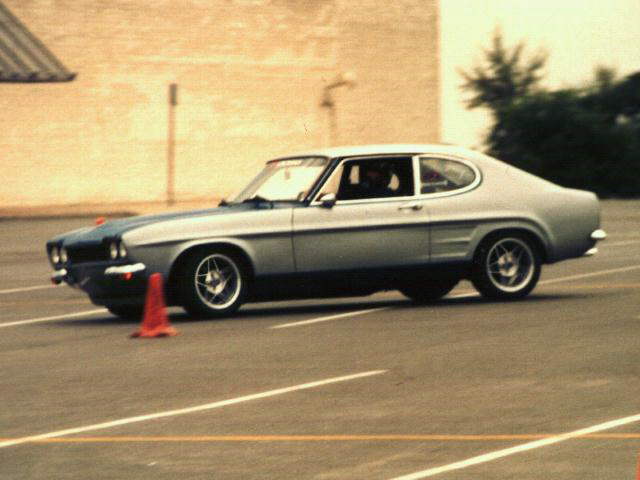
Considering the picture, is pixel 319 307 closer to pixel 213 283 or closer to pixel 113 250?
pixel 213 283

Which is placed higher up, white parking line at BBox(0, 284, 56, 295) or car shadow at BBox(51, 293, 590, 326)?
white parking line at BBox(0, 284, 56, 295)

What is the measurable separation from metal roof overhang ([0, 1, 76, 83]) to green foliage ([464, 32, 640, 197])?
13.3m

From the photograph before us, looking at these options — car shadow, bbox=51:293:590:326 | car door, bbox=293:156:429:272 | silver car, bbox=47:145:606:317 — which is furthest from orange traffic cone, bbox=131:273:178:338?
car door, bbox=293:156:429:272

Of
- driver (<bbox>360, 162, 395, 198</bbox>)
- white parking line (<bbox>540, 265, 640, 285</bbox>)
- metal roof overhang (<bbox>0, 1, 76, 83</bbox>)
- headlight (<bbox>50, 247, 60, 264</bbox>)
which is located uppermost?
metal roof overhang (<bbox>0, 1, 76, 83</bbox>)

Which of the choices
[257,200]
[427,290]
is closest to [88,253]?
[257,200]

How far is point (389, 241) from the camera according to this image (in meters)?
13.9

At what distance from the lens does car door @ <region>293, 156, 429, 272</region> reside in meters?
13.6

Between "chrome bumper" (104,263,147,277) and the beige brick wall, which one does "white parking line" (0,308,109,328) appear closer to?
"chrome bumper" (104,263,147,277)

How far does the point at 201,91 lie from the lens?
150 feet

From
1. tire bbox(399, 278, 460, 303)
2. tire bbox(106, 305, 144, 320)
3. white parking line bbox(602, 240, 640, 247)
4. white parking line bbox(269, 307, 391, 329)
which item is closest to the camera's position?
white parking line bbox(269, 307, 391, 329)

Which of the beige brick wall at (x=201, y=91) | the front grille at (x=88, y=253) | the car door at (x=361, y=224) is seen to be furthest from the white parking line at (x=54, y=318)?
the beige brick wall at (x=201, y=91)

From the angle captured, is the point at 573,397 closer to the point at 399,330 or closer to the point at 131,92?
the point at 399,330

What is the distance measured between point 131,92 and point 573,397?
36623 mm

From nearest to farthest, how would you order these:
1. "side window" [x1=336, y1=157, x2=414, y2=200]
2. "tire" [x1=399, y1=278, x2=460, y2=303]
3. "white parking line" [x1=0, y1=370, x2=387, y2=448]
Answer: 1. "white parking line" [x1=0, y1=370, x2=387, y2=448]
2. "side window" [x1=336, y1=157, x2=414, y2=200]
3. "tire" [x1=399, y1=278, x2=460, y2=303]
